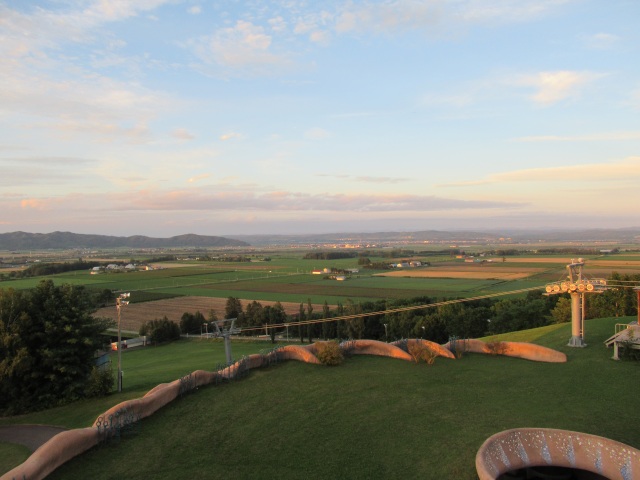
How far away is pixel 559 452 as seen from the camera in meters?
11.2

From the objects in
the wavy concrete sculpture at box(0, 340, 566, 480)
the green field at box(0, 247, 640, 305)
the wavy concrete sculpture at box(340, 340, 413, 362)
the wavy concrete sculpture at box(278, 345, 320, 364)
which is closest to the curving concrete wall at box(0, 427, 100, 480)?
the wavy concrete sculpture at box(0, 340, 566, 480)

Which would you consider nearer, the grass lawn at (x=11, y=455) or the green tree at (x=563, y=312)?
the grass lawn at (x=11, y=455)

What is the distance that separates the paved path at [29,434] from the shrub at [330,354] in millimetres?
10088

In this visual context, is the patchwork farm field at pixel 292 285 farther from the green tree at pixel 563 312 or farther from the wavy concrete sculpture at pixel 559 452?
the wavy concrete sculpture at pixel 559 452

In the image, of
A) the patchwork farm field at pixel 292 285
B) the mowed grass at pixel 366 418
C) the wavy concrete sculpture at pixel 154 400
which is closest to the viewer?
the wavy concrete sculpture at pixel 154 400

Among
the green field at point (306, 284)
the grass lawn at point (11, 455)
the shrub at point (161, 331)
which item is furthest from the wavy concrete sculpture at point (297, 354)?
the green field at point (306, 284)

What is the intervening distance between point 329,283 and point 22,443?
6675 centimetres

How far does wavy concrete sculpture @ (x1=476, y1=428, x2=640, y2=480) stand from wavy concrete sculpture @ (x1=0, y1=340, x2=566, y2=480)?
8.71m

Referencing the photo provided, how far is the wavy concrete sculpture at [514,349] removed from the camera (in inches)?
759

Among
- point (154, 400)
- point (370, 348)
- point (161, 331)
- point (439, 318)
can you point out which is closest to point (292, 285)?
point (161, 331)

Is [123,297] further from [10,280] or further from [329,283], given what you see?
[10,280]

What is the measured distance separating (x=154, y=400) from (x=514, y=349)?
585 inches

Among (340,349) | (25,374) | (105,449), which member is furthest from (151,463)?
(25,374)

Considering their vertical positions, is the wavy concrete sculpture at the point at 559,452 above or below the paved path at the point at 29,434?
above
